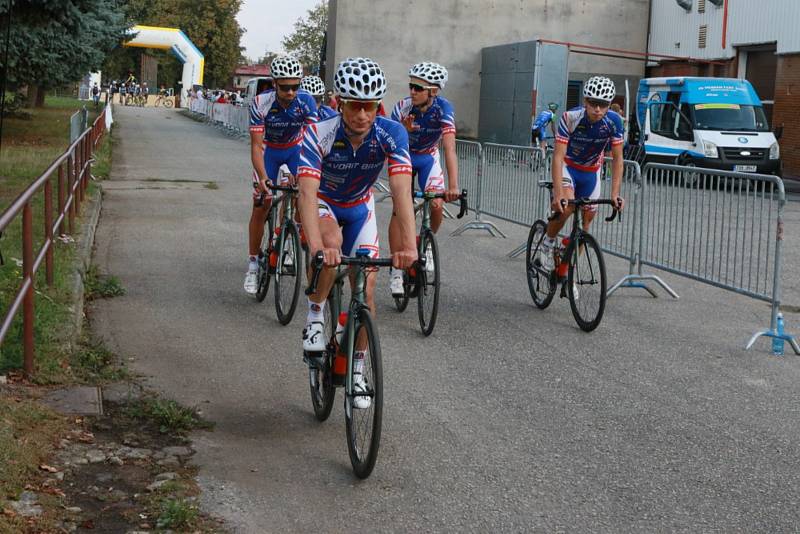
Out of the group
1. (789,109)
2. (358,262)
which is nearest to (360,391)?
(358,262)

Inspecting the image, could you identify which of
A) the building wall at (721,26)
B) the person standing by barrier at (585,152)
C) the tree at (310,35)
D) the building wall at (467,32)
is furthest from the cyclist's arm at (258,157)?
the tree at (310,35)

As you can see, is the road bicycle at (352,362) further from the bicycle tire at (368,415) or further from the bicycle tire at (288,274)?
the bicycle tire at (288,274)

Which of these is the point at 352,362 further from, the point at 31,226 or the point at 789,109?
the point at 789,109

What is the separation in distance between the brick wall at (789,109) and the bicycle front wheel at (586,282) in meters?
25.7

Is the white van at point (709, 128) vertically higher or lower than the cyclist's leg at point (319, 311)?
higher

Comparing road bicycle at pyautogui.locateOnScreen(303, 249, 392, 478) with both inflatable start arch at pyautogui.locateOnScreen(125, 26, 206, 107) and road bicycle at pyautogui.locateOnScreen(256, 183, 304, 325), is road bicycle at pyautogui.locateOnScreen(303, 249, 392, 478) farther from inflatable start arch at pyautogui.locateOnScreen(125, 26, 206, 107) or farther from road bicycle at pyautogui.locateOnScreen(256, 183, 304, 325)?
inflatable start arch at pyautogui.locateOnScreen(125, 26, 206, 107)

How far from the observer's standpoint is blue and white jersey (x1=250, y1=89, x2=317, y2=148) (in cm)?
980

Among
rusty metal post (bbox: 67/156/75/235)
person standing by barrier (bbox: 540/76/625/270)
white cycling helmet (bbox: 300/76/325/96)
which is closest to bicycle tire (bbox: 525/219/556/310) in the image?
person standing by barrier (bbox: 540/76/625/270)

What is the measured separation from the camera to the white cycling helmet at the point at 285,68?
9.57m

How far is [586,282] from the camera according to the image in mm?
9203

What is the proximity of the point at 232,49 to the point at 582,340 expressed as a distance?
357 ft

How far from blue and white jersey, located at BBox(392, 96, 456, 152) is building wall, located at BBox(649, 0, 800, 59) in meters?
25.6

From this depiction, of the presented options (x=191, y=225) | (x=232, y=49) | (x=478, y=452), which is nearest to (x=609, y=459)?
(x=478, y=452)

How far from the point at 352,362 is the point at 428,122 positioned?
502 centimetres
